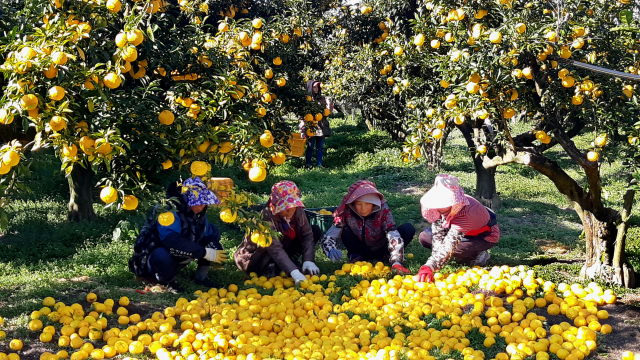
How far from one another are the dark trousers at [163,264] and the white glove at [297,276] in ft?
3.12

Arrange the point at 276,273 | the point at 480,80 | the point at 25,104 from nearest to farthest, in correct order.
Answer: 1. the point at 25,104
2. the point at 480,80
3. the point at 276,273

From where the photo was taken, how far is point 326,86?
10.7m

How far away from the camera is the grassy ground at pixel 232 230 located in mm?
4422

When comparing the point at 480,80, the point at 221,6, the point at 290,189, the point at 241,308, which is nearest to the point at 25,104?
the point at 241,308

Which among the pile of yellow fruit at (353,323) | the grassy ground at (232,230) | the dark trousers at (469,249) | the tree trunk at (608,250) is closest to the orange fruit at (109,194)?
the grassy ground at (232,230)

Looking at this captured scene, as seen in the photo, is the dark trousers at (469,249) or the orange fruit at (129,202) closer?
the orange fruit at (129,202)

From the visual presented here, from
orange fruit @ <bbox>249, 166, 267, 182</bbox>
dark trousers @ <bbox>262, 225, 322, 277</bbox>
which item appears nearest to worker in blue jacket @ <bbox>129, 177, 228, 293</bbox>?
dark trousers @ <bbox>262, 225, 322, 277</bbox>

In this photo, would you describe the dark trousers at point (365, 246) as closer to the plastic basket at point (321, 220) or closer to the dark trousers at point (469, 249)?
the dark trousers at point (469, 249)

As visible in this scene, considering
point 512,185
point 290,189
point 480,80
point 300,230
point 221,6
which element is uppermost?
point 221,6

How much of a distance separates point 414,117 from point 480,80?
1.26 metres

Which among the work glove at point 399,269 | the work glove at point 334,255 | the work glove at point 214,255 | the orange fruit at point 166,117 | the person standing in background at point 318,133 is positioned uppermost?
the orange fruit at point 166,117

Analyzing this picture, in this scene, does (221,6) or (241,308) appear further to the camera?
(221,6)

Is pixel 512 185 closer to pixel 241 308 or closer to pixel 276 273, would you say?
pixel 276 273

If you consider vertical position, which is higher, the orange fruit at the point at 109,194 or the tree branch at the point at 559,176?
the orange fruit at the point at 109,194
